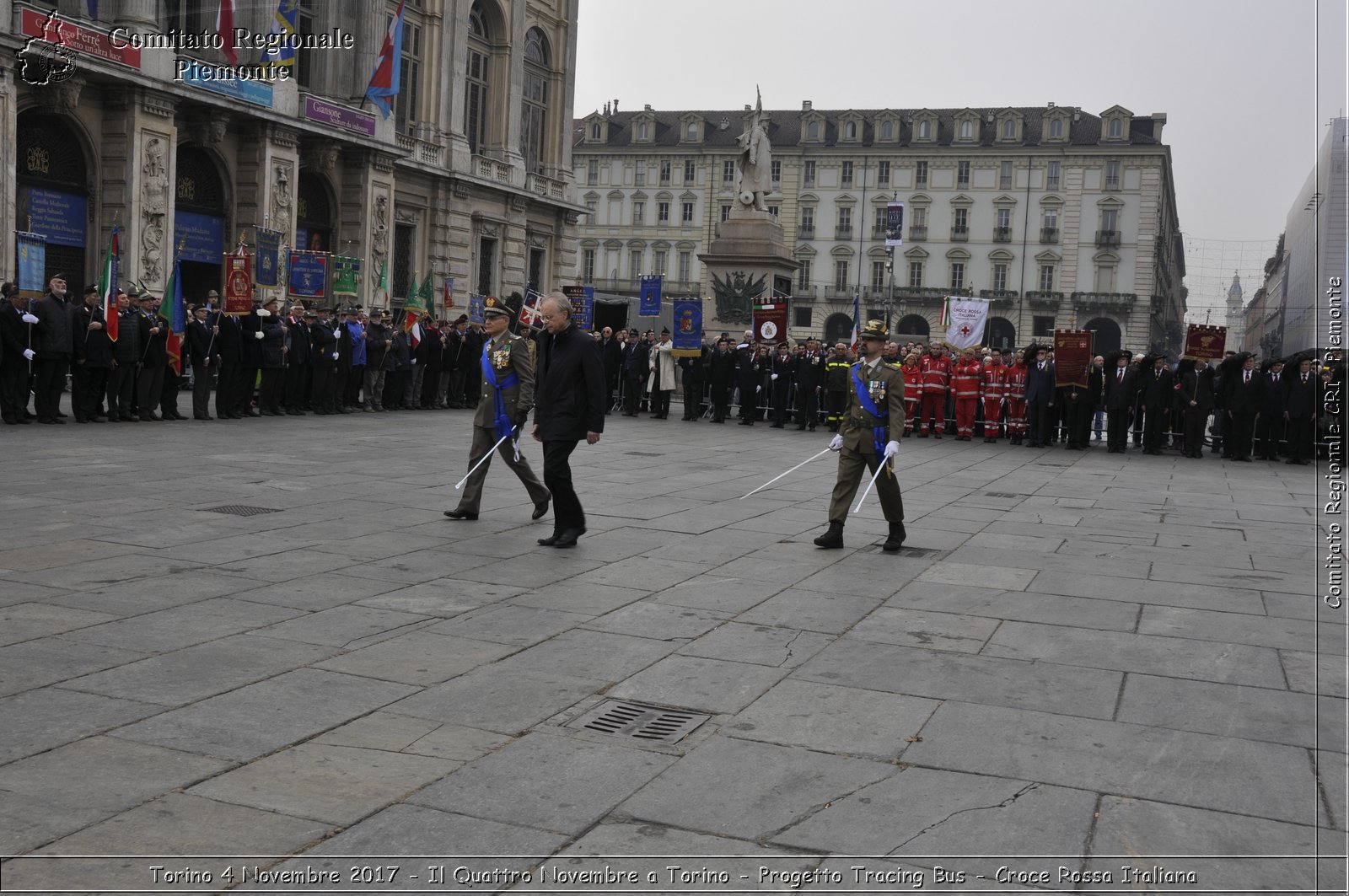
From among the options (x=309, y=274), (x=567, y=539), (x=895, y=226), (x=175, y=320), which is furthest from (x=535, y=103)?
(x=567, y=539)

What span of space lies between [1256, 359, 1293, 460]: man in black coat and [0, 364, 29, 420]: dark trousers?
19.8 metres

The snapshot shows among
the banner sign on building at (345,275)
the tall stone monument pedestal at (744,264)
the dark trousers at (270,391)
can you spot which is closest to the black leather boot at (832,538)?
the dark trousers at (270,391)

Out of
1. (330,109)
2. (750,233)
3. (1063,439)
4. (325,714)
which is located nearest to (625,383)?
(750,233)

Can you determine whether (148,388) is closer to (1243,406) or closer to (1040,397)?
(1040,397)

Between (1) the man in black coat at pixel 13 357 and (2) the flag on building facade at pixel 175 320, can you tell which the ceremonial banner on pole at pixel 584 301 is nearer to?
(2) the flag on building facade at pixel 175 320

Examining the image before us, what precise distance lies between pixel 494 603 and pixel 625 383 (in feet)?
69.0

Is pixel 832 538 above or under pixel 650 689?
above

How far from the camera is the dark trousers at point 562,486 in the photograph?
9.59 meters

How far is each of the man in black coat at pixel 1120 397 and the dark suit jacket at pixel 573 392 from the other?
15.8 meters

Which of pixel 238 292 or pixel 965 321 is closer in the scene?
pixel 238 292

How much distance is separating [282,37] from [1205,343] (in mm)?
21609

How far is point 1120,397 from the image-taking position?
2314cm

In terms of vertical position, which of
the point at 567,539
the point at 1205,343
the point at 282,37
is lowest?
the point at 567,539

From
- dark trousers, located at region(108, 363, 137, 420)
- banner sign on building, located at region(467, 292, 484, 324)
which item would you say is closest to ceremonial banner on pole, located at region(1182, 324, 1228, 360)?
dark trousers, located at region(108, 363, 137, 420)
